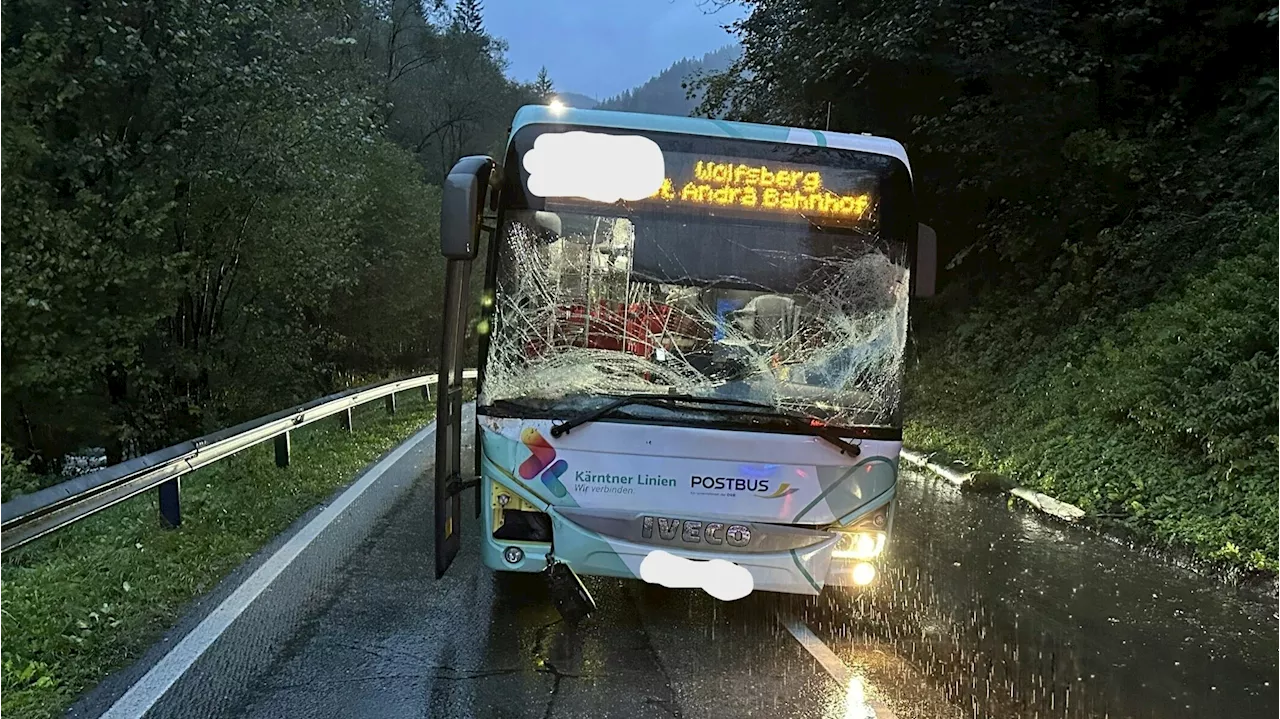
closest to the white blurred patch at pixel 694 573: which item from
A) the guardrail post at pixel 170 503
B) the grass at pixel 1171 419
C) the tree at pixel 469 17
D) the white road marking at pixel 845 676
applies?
the white road marking at pixel 845 676

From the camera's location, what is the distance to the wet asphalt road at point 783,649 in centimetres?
472

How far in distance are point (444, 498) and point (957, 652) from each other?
2872 millimetres

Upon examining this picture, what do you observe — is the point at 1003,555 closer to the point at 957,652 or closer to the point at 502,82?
the point at 957,652

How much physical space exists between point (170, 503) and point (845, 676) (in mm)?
5372

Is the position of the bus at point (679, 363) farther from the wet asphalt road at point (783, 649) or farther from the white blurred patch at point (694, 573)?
the wet asphalt road at point (783, 649)

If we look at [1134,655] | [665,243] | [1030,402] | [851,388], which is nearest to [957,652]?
[1134,655]

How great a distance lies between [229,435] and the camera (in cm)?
912

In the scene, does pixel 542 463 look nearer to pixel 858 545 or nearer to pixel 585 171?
pixel 585 171

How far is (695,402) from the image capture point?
538cm

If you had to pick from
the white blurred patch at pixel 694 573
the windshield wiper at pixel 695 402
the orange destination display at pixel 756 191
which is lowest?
the white blurred patch at pixel 694 573

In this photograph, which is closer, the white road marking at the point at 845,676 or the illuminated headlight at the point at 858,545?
the white road marking at the point at 845,676

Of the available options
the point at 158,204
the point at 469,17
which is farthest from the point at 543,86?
the point at 158,204

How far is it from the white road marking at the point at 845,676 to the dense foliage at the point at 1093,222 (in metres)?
3.78

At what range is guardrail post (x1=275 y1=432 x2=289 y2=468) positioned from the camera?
35.9ft
